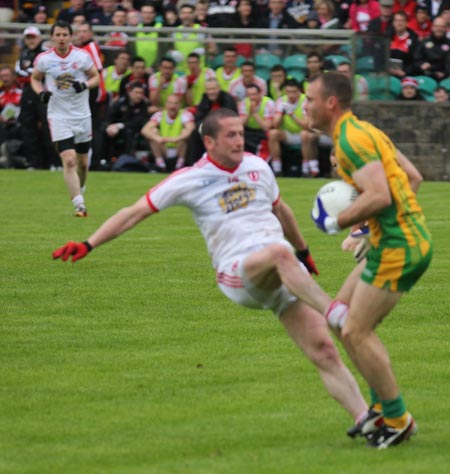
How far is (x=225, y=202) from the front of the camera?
7.35 meters

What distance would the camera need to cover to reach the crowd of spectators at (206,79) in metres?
24.5

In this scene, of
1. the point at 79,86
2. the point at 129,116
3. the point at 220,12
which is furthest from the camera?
the point at 220,12

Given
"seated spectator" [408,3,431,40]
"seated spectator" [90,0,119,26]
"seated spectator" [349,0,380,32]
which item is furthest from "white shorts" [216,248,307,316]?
"seated spectator" [90,0,119,26]

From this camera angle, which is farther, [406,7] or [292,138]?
[406,7]

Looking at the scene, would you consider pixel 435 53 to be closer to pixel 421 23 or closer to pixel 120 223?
pixel 421 23

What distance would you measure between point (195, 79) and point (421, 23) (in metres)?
4.30

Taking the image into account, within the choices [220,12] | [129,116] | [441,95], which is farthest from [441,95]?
[129,116]

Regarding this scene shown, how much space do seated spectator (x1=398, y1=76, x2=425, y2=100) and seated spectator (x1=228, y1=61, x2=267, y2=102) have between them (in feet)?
8.29

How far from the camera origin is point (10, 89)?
26.0 metres

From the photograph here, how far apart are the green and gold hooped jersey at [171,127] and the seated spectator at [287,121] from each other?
170cm

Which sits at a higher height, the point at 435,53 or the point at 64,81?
the point at 64,81

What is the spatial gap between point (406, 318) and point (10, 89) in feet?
53.3

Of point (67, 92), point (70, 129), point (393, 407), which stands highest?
point (393, 407)

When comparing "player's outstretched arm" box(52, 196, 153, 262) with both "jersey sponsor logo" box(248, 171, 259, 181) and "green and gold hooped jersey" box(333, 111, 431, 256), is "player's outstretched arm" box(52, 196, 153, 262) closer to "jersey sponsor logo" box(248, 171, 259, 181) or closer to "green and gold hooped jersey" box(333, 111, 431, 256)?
"jersey sponsor logo" box(248, 171, 259, 181)
